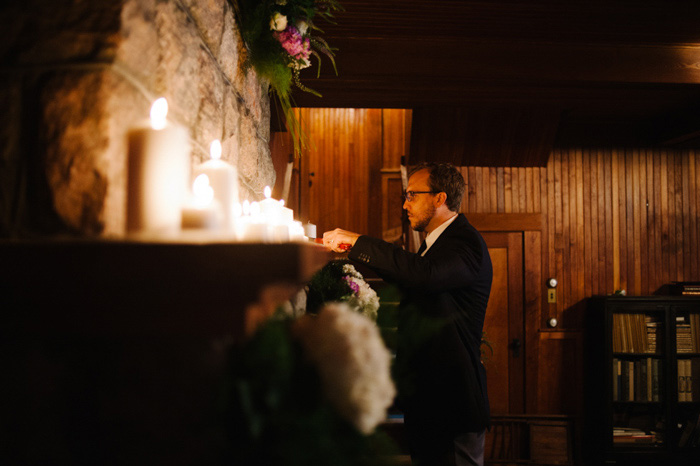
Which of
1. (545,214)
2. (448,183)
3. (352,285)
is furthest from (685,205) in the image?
(352,285)

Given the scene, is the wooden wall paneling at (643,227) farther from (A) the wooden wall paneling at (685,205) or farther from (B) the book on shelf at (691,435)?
(B) the book on shelf at (691,435)

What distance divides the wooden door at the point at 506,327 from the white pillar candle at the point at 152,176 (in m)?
4.20

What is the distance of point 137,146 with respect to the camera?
754mm

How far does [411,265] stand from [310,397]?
1.20m

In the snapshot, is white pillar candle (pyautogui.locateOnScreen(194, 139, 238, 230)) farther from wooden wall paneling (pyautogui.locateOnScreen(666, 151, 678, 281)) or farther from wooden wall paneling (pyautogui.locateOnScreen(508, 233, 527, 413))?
wooden wall paneling (pyautogui.locateOnScreen(666, 151, 678, 281))

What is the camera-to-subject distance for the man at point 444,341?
182cm

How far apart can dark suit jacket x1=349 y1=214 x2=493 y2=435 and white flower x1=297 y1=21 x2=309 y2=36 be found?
83cm

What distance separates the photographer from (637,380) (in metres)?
4.34

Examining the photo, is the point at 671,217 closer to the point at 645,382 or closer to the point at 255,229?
the point at 645,382

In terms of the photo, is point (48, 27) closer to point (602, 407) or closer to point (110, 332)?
point (110, 332)

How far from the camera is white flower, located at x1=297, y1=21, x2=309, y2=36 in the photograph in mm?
1687

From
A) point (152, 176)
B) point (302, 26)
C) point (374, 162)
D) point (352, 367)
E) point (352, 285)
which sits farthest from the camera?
point (374, 162)

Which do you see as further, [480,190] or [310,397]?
[480,190]

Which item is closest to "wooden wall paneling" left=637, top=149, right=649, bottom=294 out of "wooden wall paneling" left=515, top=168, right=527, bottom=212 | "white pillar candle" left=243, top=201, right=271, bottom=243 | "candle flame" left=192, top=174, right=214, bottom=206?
"wooden wall paneling" left=515, top=168, right=527, bottom=212
